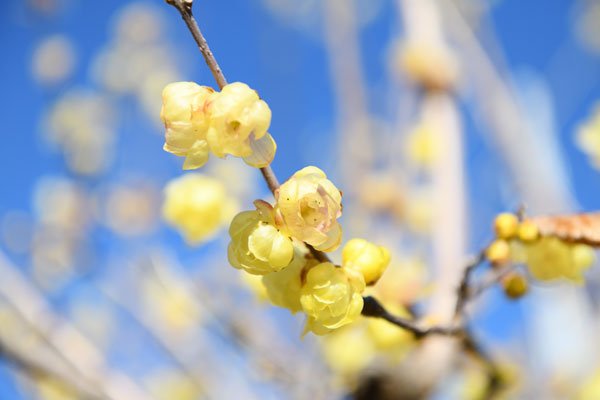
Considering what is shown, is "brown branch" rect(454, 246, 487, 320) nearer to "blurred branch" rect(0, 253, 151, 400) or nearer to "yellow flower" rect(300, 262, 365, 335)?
Result: "yellow flower" rect(300, 262, 365, 335)

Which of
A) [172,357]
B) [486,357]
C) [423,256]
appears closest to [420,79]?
[423,256]

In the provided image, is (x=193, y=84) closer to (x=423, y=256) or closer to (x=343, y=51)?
(x=423, y=256)

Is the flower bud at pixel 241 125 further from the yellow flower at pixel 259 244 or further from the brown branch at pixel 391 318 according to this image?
the brown branch at pixel 391 318

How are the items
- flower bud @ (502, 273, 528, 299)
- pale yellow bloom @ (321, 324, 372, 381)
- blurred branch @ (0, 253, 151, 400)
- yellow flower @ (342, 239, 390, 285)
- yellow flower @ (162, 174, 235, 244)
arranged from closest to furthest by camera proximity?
yellow flower @ (342, 239, 390, 285) → flower bud @ (502, 273, 528, 299) → yellow flower @ (162, 174, 235, 244) → blurred branch @ (0, 253, 151, 400) → pale yellow bloom @ (321, 324, 372, 381)

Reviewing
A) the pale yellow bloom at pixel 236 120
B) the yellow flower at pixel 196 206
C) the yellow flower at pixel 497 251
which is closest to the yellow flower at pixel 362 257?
the pale yellow bloom at pixel 236 120

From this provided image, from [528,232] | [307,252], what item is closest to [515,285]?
[528,232]

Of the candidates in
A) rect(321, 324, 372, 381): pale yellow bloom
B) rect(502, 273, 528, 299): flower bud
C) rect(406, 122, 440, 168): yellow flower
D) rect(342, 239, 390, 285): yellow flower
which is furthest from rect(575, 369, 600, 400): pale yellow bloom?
rect(342, 239, 390, 285): yellow flower
